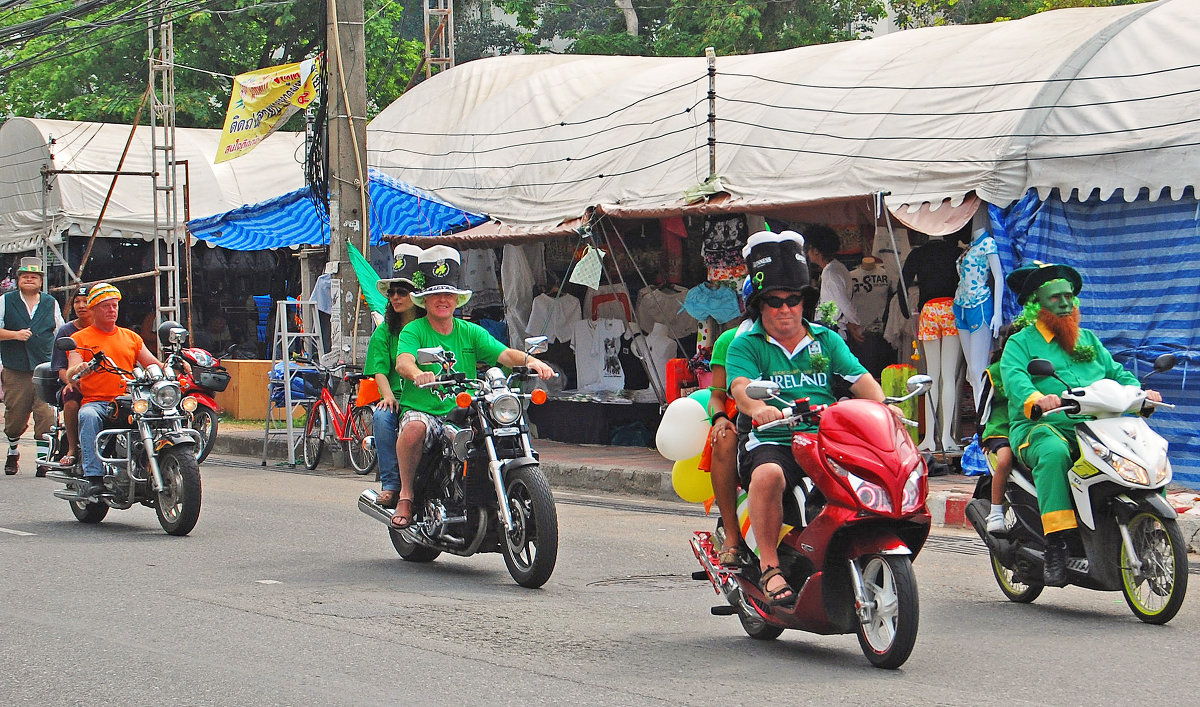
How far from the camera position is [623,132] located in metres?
15.7

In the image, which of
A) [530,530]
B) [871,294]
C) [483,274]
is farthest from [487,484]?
[483,274]

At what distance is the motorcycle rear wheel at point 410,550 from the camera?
8602 millimetres

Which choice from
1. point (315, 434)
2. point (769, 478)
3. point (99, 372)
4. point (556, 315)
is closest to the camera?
point (769, 478)

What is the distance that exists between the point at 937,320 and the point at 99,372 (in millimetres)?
6903

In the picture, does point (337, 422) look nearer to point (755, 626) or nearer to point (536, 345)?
point (536, 345)

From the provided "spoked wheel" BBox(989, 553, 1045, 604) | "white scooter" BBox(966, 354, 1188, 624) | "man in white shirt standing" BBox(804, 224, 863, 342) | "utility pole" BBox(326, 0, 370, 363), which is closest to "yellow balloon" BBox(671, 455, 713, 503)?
"white scooter" BBox(966, 354, 1188, 624)

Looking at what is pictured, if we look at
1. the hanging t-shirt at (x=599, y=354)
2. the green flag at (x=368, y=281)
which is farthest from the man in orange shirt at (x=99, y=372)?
the hanging t-shirt at (x=599, y=354)

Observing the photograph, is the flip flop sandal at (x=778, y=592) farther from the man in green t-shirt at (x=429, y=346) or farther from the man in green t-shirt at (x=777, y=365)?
the man in green t-shirt at (x=429, y=346)

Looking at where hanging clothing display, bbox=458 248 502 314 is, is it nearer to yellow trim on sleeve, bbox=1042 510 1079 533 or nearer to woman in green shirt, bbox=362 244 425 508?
woman in green shirt, bbox=362 244 425 508

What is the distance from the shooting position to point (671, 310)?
15711 mm

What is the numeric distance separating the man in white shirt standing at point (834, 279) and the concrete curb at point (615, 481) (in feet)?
7.48

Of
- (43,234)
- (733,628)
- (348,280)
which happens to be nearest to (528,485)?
(733,628)

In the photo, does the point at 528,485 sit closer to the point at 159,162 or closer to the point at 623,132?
the point at 623,132

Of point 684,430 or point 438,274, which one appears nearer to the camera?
point 684,430
